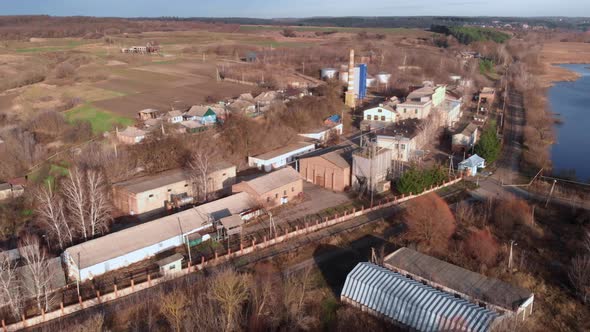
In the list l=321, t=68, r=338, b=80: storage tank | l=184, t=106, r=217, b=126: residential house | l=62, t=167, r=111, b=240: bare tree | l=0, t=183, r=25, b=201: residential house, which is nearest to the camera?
l=62, t=167, r=111, b=240: bare tree

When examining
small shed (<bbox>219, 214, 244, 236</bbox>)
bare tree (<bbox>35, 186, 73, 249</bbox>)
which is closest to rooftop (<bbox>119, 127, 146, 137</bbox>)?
bare tree (<bbox>35, 186, 73, 249</bbox>)

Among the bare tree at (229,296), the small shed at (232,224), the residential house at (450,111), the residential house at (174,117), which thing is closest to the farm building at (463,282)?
the bare tree at (229,296)

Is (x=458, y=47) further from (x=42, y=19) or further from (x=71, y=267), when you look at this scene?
(x=42, y=19)

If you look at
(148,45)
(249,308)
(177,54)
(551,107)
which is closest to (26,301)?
(249,308)

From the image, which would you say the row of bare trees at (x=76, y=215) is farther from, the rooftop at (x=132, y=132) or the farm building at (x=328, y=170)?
the farm building at (x=328, y=170)

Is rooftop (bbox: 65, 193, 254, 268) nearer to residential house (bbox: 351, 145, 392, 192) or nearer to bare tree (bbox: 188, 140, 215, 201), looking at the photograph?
bare tree (bbox: 188, 140, 215, 201)
